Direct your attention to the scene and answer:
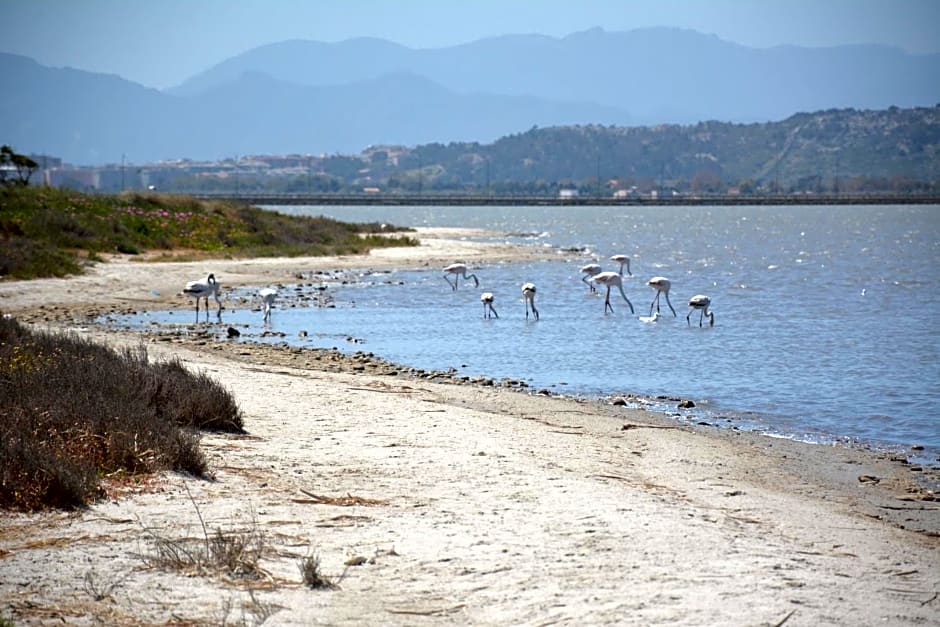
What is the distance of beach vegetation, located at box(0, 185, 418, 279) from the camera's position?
107 ft

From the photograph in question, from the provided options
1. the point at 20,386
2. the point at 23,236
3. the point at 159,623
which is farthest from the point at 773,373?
the point at 23,236

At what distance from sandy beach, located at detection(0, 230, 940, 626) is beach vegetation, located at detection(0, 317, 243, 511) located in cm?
22

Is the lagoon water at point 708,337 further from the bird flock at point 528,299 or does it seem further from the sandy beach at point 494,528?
the sandy beach at point 494,528

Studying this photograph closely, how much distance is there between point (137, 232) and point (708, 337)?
2395 cm

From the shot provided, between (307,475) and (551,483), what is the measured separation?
1954 millimetres

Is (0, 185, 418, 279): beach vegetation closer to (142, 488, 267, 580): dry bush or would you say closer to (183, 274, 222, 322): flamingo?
(183, 274, 222, 322): flamingo

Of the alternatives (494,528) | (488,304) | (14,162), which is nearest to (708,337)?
(488,304)

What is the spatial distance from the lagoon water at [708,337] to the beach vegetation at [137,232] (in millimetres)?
5974

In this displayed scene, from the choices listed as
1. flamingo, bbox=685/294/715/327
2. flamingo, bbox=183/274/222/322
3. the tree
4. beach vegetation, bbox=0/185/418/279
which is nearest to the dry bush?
flamingo, bbox=183/274/222/322

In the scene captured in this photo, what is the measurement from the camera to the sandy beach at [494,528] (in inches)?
267

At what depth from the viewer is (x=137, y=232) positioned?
4209 cm

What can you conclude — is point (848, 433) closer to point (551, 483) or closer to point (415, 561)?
point (551, 483)

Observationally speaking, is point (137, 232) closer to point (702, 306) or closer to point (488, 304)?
point (488, 304)

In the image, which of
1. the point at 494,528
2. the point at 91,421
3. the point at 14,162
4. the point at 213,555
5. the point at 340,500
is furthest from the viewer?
the point at 14,162
